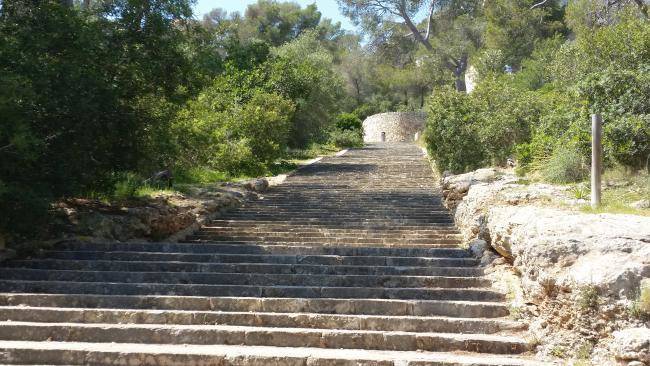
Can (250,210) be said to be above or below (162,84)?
below

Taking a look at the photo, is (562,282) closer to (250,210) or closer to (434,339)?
(434,339)

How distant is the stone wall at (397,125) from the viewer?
43562 millimetres

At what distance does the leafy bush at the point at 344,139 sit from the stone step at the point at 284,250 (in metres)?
25.7

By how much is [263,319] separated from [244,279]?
1.23 m

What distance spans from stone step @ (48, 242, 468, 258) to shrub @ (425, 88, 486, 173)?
8360mm

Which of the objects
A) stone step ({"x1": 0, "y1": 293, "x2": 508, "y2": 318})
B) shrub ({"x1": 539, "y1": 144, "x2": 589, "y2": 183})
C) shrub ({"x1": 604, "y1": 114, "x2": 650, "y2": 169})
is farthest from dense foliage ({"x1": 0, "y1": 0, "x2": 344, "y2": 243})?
shrub ({"x1": 604, "y1": 114, "x2": 650, "y2": 169})

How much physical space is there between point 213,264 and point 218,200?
4.83 metres

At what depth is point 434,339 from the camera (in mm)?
5168

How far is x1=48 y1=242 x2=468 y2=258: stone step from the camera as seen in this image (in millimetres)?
7898

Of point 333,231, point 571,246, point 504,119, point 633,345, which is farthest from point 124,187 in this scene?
point 504,119

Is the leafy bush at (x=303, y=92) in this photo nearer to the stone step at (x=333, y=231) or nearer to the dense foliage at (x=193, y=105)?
the dense foliage at (x=193, y=105)

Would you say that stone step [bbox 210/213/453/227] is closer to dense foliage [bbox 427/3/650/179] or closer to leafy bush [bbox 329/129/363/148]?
dense foliage [bbox 427/3/650/179]

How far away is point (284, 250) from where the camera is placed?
8.39 meters

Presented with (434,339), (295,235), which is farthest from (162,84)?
(434,339)
